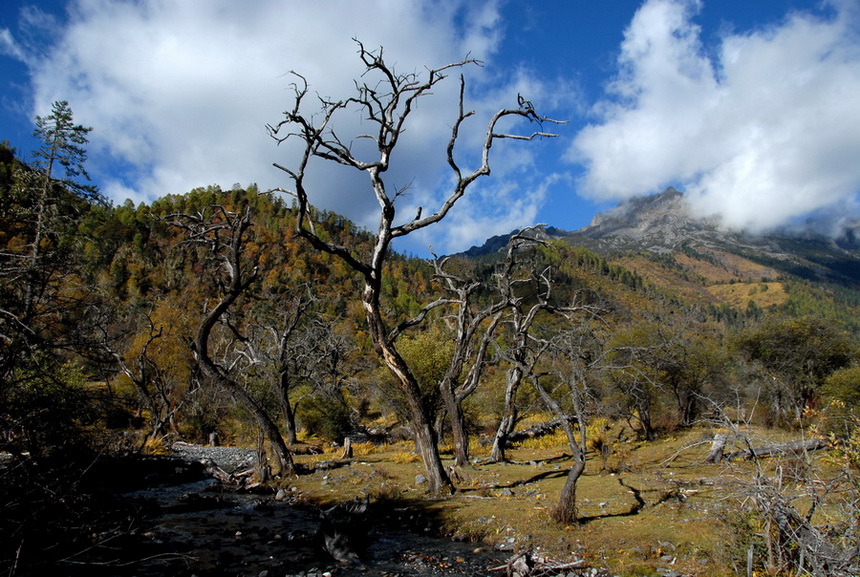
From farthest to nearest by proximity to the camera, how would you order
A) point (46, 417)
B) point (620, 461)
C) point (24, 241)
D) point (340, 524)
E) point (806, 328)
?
point (806, 328) → point (620, 461) → point (24, 241) → point (340, 524) → point (46, 417)

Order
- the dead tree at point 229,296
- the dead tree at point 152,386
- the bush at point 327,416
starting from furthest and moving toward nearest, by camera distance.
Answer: the bush at point 327,416 < the dead tree at point 152,386 < the dead tree at point 229,296

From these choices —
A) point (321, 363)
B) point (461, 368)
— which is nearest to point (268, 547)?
point (461, 368)

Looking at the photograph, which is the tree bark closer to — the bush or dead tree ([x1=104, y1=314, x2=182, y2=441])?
the bush

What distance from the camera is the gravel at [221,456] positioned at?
19.0 meters

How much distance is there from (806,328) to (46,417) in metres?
40.5

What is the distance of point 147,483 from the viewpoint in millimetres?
16391

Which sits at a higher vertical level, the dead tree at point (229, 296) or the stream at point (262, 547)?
the dead tree at point (229, 296)

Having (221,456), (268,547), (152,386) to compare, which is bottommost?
(268,547)

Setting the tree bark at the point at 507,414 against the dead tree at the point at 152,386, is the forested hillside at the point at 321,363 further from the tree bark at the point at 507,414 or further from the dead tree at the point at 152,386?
the dead tree at the point at 152,386

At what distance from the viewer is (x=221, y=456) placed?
2206 cm

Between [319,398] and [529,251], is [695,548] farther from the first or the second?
[319,398]

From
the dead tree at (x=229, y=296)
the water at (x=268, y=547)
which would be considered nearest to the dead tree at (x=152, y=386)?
the dead tree at (x=229, y=296)

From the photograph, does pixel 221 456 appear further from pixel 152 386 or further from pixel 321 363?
pixel 152 386

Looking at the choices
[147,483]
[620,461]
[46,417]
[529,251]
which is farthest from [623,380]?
[46,417]
